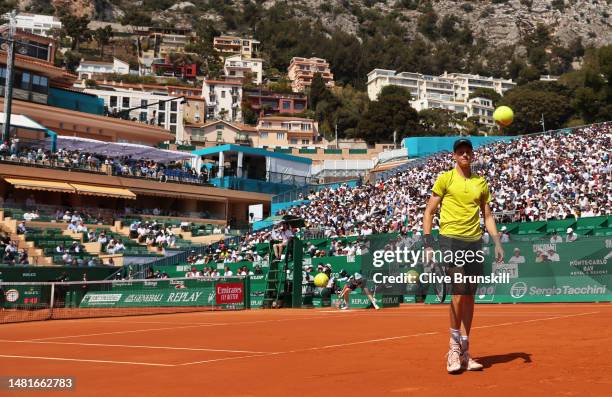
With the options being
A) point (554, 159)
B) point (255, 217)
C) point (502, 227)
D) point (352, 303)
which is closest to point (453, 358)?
point (352, 303)

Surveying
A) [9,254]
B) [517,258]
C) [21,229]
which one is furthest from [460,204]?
[21,229]

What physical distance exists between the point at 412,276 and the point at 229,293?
50.0 ft

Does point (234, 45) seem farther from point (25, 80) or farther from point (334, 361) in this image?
point (334, 361)

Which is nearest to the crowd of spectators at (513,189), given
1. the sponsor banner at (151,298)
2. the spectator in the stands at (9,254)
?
the sponsor banner at (151,298)

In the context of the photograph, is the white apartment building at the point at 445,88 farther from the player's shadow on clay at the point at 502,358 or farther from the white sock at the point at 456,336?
the white sock at the point at 456,336

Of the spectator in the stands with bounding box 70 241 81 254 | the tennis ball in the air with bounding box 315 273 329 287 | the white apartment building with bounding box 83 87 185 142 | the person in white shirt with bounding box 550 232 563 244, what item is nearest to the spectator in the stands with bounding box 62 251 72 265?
the spectator in the stands with bounding box 70 241 81 254

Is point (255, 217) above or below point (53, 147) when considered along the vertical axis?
below

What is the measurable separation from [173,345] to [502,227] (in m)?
23.2

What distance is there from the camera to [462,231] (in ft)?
25.3

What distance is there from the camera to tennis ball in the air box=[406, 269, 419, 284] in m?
11.8

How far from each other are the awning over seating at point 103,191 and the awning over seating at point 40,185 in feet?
2.93

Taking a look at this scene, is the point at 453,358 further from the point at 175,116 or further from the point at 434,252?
the point at 175,116

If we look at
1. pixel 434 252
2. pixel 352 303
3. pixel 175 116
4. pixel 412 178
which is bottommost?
pixel 352 303

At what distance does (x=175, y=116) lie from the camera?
129 meters
